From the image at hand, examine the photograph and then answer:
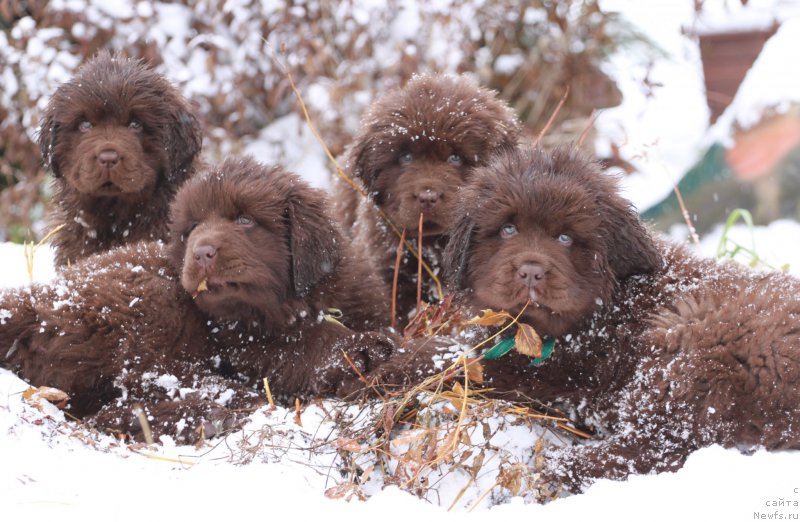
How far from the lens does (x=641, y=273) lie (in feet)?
12.3

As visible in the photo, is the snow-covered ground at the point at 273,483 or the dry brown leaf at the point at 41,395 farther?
the dry brown leaf at the point at 41,395

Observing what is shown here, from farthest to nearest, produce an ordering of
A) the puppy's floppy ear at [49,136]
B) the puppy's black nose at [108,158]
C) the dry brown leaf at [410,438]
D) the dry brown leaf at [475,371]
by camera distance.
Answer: the puppy's floppy ear at [49,136] → the puppy's black nose at [108,158] → the dry brown leaf at [475,371] → the dry brown leaf at [410,438]

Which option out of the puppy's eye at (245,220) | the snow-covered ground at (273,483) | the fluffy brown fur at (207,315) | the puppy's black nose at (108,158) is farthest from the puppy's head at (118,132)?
the snow-covered ground at (273,483)

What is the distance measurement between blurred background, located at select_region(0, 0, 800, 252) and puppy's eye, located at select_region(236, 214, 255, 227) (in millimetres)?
4729

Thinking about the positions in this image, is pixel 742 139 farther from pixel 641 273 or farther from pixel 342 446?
pixel 342 446

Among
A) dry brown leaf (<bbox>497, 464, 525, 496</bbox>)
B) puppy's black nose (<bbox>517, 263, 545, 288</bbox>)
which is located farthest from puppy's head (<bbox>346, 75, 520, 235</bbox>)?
dry brown leaf (<bbox>497, 464, 525, 496</bbox>)

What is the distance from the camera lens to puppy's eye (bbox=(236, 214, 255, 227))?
4008 millimetres

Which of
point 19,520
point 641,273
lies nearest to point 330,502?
point 19,520

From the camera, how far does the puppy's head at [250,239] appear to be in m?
3.82

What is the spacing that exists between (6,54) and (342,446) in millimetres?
7384

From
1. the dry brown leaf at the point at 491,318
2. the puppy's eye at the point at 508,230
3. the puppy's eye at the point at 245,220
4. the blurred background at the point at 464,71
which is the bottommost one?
the blurred background at the point at 464,71

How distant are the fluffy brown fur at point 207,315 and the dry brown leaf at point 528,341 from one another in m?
0.70

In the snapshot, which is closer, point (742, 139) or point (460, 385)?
point (460, 385)

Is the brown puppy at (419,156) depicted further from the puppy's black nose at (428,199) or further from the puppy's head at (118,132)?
the puppy's head at (118,132)
